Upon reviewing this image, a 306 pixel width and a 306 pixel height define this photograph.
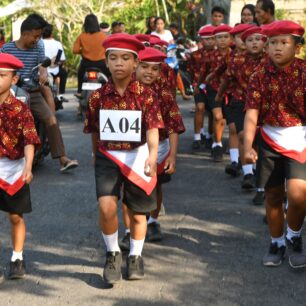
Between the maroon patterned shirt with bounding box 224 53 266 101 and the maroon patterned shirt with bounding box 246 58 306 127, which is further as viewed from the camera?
the maroon patterned shirt with bounding box 224 53 266 101

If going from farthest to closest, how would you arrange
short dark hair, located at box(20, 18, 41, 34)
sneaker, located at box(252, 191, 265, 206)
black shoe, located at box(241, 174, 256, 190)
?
short dark hair, located at box(20, 18, 41, 34) → black shoe, located at box(241, 174, 256, 190) → sneaker, located at box(252, 191, 265, 206)

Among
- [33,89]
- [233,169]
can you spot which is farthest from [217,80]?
[33,89]

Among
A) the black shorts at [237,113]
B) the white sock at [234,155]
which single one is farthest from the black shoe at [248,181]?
the white sock at [234,155]

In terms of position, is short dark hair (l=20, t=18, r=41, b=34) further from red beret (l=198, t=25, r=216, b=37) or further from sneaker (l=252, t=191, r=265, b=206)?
sneaker (l=252, t=191, r=265, b=206)

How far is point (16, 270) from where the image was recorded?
5.99 metres

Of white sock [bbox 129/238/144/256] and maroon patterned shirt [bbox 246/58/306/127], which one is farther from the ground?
maroon patterned shirt [bbox 246/58/306/127]

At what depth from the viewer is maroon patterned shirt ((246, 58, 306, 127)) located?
5.90 metres

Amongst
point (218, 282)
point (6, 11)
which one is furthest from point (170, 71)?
point (6, 11)

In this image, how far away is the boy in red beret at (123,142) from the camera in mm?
5770

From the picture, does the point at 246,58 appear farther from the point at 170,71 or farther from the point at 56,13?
the point at 56,13

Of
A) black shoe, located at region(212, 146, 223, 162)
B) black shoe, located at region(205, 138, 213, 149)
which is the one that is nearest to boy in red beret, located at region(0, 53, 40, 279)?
black shoe, located at region(212, 146, 223, 162)

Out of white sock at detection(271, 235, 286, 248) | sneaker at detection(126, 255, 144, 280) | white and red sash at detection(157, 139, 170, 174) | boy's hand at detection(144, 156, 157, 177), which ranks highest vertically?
boy's hand at detection(144, 156, 157, 177)

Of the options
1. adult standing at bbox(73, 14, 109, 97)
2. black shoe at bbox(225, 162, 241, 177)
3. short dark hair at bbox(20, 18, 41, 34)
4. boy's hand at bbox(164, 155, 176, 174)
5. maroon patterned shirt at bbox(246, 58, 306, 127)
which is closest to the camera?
maroon patterned shirt at bbox(246, 58, 306, 127)

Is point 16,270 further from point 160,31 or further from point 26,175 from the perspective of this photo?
point 160,31
